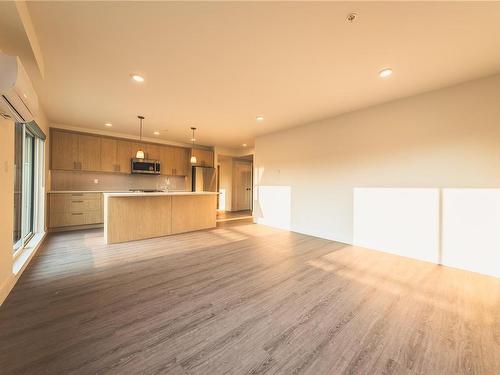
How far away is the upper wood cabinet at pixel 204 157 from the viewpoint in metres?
7.31

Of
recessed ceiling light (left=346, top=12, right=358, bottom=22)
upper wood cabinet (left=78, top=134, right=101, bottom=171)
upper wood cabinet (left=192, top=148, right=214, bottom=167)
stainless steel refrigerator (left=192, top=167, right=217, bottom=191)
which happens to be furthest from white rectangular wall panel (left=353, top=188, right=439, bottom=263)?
upper wood cabinet (left=78, top=134, right=101, bottom=171)

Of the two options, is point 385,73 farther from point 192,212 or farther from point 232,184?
point 232,184

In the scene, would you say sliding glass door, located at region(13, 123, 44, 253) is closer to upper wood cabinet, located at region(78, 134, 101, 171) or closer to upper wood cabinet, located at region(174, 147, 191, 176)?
upper wood cabinet, located at region(78, 134, 101, 171)

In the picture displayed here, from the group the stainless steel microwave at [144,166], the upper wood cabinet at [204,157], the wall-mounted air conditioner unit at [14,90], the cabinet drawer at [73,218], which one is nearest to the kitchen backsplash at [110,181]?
the stainless steel microwave at [144,166]

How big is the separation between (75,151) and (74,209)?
58.9 inches

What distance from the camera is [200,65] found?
2.54 meters

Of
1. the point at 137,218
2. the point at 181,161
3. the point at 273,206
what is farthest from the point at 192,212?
the point at 181,161

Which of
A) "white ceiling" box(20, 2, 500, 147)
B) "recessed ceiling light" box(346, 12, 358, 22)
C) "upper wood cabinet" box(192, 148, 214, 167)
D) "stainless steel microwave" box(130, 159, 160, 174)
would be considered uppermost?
"white ceiling" box(20, 2, 500, 147)

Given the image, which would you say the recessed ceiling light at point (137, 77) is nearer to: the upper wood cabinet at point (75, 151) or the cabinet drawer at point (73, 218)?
the upper wood cabinet at point (75, 151)

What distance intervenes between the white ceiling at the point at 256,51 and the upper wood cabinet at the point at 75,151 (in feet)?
4.92

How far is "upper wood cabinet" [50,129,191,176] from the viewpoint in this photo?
5.02 meters

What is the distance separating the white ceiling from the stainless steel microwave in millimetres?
2348

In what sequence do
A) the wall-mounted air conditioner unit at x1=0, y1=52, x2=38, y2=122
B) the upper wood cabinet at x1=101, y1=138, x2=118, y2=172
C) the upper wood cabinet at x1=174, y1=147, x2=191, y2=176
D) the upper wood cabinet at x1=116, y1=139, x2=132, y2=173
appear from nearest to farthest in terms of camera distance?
the wall-mounted air conditioner unit at x1=0, y1=52, x2=38, y2=122, the upper wood cabinet at x1=101, y1=138, x2=118, y2=172, the upper wood cabinet at x1=116, y1=139, x2=132, y2=173, the upper wood cabinet at x1=174, y1=147, x2=191, y2=176

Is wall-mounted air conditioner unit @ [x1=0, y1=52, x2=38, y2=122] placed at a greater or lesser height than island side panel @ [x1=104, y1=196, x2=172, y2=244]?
greater
